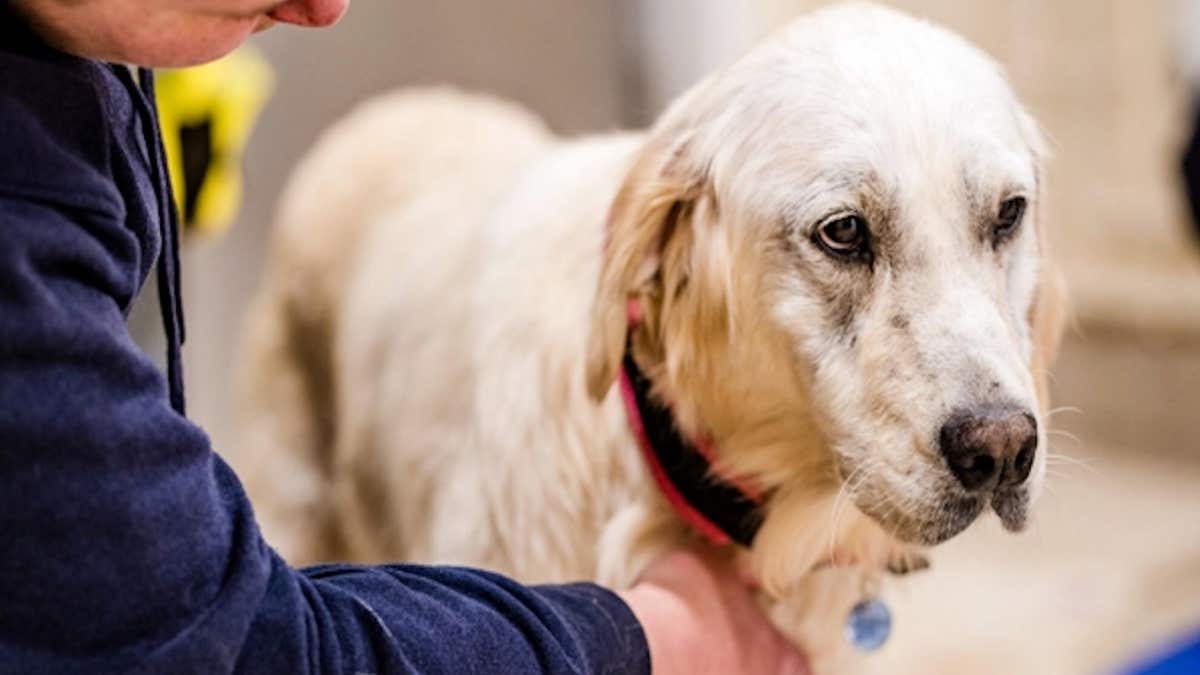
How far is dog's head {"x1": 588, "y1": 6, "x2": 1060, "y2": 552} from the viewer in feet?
3.27

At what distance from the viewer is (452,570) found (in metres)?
0.94

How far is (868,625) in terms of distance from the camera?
123 cm

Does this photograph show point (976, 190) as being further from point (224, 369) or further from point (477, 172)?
point (224, 369)

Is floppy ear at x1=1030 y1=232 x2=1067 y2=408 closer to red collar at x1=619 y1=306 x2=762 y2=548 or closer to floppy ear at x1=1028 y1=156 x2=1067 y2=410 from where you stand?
floppy ear at x1=1028 y1=156 x2=1067 y2=410

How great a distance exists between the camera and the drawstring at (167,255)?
87 cm

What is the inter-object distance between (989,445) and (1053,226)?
8.12 ft

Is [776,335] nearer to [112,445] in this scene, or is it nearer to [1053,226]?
[112,445]

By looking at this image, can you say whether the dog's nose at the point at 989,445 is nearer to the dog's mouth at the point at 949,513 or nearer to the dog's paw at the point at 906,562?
the dog's mouth at the point at 949,513

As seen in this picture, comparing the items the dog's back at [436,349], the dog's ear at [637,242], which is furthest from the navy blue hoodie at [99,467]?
the dog's back at [436,349]

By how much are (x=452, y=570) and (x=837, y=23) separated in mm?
497

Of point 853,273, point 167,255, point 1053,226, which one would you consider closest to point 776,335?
point 853,273

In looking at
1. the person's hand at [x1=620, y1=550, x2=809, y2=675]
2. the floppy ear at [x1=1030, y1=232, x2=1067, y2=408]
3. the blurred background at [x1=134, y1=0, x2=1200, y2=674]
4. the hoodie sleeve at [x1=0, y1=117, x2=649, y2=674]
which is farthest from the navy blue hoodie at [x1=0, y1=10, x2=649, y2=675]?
the blurred background at [x1=134, y1=0, x2=1200, y2=674]

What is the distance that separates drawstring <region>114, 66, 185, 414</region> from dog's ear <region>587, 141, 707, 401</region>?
1.10 feet

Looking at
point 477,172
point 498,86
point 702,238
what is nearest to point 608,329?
point 702,238
